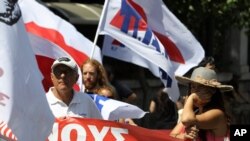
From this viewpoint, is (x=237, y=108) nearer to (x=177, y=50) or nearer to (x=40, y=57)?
(x=177, y=50)

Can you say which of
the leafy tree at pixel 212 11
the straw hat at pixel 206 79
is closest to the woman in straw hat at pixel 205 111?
the straw hat at pixel 206 79

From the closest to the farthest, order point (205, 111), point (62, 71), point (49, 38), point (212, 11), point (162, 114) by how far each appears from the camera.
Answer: point (205, 111)
point (62, 71)
point (49, 38)
point (162, 114)
point (212, 11)

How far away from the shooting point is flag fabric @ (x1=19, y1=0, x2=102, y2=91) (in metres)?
9.38

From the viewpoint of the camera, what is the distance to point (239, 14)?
17078mm

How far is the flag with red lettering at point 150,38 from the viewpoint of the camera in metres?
9.80

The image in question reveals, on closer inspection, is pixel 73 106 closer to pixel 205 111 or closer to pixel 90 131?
pixel 90 131

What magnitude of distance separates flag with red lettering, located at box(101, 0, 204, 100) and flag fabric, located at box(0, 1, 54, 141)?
3.79 m

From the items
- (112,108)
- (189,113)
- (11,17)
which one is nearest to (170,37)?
(112,108)

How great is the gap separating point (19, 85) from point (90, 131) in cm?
181

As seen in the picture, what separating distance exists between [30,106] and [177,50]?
4811 mm

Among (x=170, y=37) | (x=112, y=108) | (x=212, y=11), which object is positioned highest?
(x=170, y=37)

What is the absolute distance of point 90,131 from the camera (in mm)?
7438

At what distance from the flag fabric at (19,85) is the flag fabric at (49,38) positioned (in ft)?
11.1

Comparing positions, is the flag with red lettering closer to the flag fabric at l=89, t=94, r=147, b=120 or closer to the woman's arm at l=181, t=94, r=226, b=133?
the flag fabric at l=89, t=94, r=147, b=120
